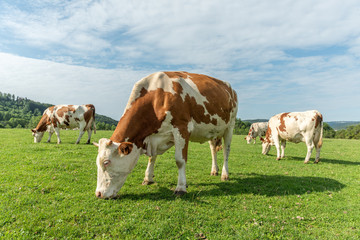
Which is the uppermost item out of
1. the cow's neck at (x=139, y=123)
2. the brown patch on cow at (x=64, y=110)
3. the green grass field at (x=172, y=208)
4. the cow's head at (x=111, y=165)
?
the brown patch on cow at (x=64, y=110)

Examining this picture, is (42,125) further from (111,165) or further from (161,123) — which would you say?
(161,123)

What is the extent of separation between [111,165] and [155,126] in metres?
1.49

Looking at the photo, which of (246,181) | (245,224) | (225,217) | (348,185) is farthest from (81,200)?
(348,185)

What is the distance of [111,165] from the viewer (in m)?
5.09

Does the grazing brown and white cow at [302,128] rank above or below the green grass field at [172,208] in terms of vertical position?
above

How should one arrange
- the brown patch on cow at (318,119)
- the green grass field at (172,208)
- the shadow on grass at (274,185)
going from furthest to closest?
1. the brown patch on cow at (318,119)
2. the shadow on grass at (274,185)
3. the green grass field at (172,208)

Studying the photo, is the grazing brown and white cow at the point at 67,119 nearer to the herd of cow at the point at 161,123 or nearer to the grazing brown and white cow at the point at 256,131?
the herd of cow at the point at 161,123

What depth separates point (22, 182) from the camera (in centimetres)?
629

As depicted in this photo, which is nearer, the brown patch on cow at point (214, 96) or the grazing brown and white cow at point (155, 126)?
the grazing brown and white cow at point (155, 126)

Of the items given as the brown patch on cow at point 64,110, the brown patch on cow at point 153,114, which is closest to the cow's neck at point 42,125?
the brown patch on cow at point 64,110

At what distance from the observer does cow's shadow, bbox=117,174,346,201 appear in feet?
19.1

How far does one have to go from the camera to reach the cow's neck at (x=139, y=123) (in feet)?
18.3

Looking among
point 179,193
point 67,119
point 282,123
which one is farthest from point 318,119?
point 67,119

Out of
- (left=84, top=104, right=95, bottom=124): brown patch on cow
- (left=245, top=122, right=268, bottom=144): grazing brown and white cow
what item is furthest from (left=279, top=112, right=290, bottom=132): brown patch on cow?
(left=84, top=104, right=95, bottom=124): brown patch on cow
